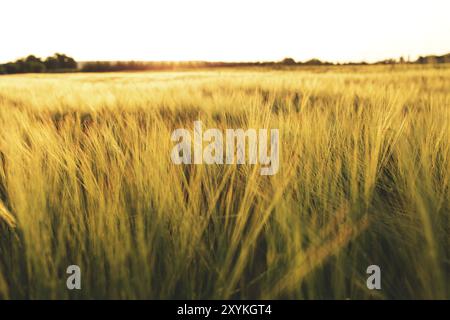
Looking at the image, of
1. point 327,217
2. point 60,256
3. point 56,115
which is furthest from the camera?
point 56,115

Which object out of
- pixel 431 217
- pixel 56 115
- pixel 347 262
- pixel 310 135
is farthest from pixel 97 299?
pixel 56 115

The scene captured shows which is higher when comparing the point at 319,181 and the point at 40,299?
the point at 319,181

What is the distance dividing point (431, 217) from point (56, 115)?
2.53m

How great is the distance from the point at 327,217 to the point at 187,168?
22.0 inches

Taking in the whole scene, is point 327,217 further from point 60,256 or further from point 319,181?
point 60,256

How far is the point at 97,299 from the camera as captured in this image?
0.69m

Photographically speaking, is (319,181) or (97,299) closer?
(97,299)

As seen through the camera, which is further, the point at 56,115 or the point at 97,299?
the point at 56,115

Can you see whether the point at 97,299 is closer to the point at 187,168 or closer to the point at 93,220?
the point at 93,220

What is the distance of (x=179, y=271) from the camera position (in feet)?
2.39

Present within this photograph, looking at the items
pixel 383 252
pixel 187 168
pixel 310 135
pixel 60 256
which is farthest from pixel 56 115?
pixel 383 252
